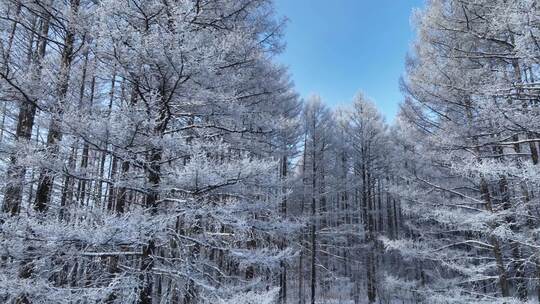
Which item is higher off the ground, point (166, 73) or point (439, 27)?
point (439, 27)

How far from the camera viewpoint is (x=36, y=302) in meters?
3.06

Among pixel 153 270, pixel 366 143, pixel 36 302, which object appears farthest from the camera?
pixel 366 143

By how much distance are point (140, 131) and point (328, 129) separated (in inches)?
459

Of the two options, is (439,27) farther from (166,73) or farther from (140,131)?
(140,131)

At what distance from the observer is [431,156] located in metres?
8.13

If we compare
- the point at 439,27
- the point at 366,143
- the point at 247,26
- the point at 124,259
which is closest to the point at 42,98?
the point at 124,259

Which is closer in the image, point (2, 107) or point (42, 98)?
point (42, 98)

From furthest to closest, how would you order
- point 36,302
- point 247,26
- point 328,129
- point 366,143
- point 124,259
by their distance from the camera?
point 366,143 → point 328,129 → point 247,26 → point 124,259 → point 36,302

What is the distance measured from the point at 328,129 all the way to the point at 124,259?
446 inches

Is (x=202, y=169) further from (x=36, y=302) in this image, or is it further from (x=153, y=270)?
(x=36, y=302)

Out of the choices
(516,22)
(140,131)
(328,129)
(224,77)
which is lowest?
(140,131)

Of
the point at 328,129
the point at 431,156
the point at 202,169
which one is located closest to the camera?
the point at 202,169

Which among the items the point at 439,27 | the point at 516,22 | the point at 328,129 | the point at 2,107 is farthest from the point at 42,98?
the point at 328,129

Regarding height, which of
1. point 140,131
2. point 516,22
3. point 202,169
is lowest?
point 202,169
